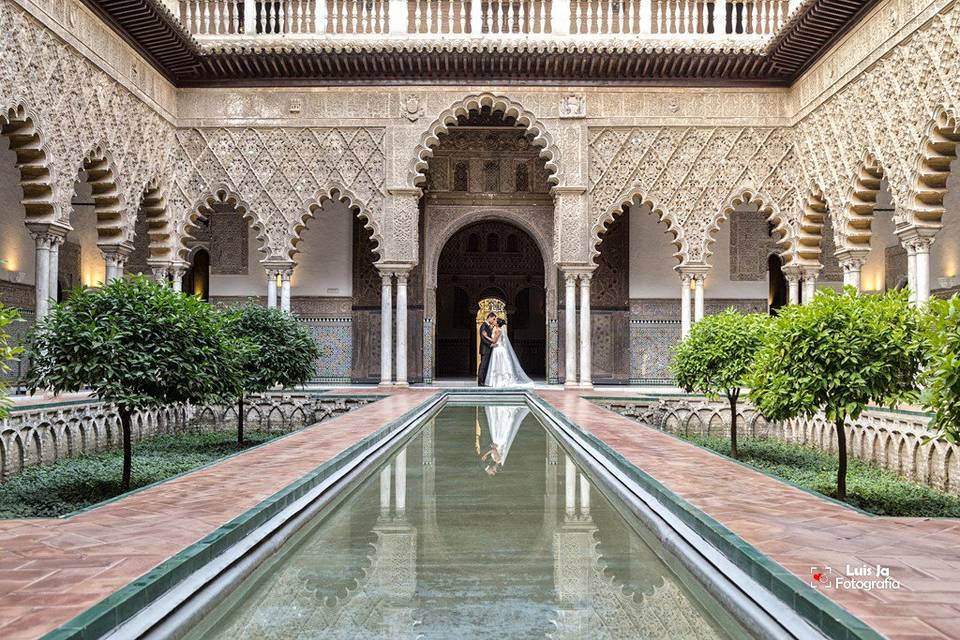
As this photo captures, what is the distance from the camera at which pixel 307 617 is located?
2.50 m

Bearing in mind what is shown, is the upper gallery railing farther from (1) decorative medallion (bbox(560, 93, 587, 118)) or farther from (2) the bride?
(2) the bride

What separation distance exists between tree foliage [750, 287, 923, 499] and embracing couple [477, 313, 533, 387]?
8.27 meters

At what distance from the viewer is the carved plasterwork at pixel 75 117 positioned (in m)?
8.34

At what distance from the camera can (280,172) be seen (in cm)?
1255

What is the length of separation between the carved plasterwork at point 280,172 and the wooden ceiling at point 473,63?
2.75 ft

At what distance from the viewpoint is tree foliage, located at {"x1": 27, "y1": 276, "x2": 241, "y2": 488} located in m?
5.82

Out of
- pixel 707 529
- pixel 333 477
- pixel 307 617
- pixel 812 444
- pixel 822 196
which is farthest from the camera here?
pixel 822 196

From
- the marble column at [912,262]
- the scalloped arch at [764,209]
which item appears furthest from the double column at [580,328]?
the marble column at [912,262]

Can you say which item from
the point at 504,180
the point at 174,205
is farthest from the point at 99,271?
the point at 504,180

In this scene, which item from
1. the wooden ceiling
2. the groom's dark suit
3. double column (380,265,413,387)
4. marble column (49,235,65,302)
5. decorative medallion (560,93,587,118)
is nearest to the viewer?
marble column (49,235,65,302)

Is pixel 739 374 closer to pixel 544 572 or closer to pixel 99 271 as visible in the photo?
pixel 544 572

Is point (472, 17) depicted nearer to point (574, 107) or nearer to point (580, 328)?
point (574, 107)

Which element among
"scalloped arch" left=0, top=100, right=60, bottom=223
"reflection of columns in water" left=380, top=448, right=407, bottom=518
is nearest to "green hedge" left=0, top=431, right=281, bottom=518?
"reflection of columns in water" left=380, top=448, right=407, bottom=518

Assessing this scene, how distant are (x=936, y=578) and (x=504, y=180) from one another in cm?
1303
